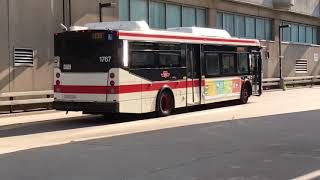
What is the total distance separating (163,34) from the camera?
1980 cm

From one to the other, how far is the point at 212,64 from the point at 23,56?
704 centimetres

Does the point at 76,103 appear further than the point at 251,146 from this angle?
Yes

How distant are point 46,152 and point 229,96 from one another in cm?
1308

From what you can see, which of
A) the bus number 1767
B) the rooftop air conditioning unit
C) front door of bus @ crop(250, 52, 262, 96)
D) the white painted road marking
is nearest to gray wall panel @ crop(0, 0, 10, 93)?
the bus number 1767

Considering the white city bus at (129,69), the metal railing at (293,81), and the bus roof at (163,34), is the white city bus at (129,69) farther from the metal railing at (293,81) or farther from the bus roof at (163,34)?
the metal railing at (293,81)

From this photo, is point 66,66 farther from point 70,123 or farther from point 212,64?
point 212,64

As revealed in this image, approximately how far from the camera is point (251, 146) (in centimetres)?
1251

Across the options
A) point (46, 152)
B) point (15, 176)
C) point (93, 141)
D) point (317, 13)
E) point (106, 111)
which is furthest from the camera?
point (317, 13)

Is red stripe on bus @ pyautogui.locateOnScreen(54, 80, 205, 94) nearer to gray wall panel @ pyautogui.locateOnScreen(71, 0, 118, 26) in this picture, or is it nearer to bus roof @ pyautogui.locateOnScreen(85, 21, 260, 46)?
bus roof @ pyautogui.locateOnScreen(85, 21, 260, 46)

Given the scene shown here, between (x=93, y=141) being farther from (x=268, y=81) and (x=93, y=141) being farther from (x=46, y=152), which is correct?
(x=268, y=81)

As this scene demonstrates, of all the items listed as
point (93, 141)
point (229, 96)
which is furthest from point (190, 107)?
point (93, 141)

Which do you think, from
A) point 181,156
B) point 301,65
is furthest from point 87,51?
point 301,65

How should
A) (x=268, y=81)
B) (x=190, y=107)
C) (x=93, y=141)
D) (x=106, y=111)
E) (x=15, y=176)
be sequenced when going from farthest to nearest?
(x=268, y=81) → (x=190, y=107) → (x=106, y=111) → (x=93, y=141) → (x=15, y=176)

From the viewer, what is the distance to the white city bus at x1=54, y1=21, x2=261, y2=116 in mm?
17781
